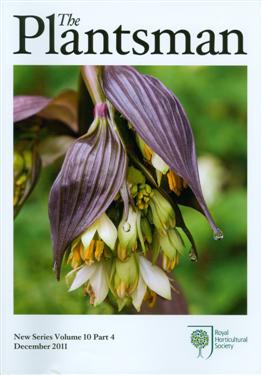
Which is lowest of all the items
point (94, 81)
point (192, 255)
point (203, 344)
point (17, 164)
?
point (203, 344)

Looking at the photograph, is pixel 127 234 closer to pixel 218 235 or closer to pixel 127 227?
pixel 127 227

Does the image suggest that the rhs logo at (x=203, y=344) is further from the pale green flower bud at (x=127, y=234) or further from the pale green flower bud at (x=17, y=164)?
the pale green flower bud at (x=17, y=164)

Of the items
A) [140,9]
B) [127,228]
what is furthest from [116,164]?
[140,9]

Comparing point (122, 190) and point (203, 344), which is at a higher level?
point (122, 190)

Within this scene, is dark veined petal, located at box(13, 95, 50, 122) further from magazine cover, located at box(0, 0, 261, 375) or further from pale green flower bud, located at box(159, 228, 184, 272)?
pale green flower bud, located at box(159, 228, 184, 272)

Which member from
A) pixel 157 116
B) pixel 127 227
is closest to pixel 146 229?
pixel 127 227

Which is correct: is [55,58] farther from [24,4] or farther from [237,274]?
[237,274]

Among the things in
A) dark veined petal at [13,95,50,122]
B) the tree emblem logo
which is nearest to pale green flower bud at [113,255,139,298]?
the tree emblem logo
